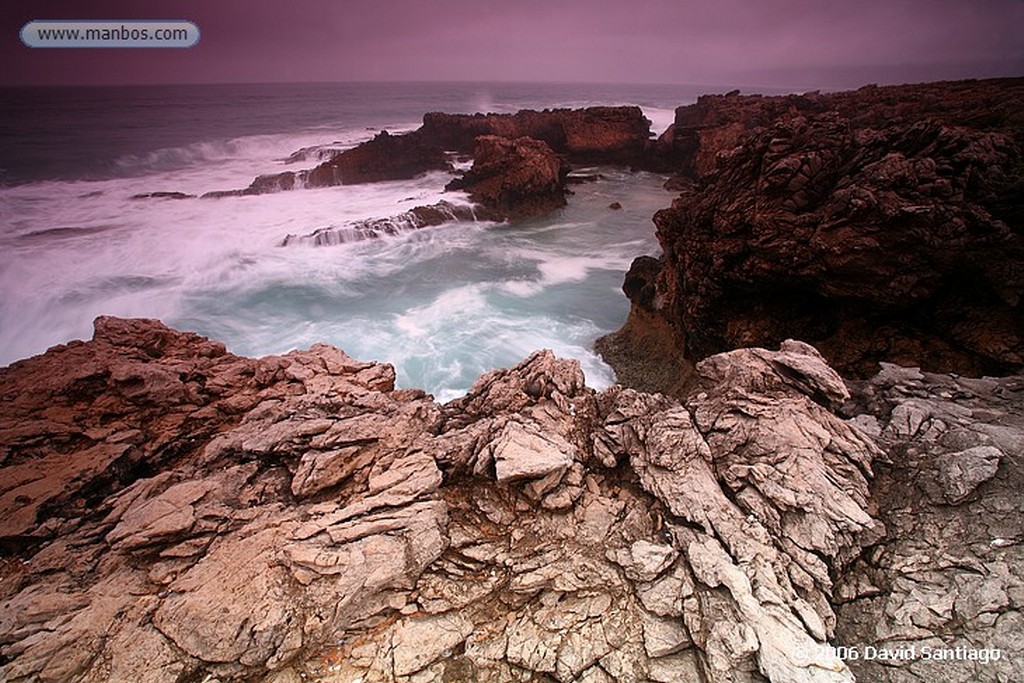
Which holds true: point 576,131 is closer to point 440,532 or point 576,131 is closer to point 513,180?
point 513,180

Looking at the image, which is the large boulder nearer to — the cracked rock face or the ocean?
the ocean

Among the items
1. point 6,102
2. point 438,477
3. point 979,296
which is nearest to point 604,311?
point 979,296

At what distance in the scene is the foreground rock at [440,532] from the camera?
274 centimetres

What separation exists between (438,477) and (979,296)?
833 cm

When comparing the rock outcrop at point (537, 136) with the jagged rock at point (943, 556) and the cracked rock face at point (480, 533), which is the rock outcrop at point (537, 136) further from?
the jagged rock at point (943, 556)

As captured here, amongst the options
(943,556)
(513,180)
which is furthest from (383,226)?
(943,556)

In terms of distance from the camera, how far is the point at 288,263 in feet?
49.2

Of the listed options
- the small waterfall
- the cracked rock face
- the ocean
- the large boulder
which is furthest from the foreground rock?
the large boulder

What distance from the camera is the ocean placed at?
11.2 metres

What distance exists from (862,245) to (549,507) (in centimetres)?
651

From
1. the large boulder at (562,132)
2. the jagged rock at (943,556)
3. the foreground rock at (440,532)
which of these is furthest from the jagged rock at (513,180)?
the jagged rock at (943,556)

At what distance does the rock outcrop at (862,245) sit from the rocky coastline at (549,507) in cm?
6

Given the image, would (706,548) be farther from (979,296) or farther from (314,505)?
(979,296)

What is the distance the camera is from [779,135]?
26.4ft
